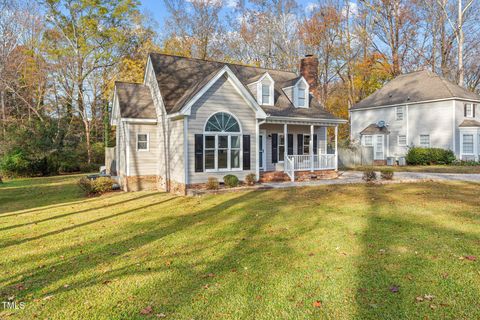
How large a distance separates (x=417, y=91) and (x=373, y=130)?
496cm

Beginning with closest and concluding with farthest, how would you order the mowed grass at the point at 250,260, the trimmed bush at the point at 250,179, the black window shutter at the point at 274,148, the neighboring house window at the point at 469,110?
the mowed grass at the point at 250,260 → the trimmed bush at the point at 250,179 → the black window shutter at the point at 274,148 → the neighboring house window at the point at 469,110

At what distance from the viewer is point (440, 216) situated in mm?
9031

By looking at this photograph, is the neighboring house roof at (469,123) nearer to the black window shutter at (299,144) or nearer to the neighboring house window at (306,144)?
the neighboring house window at (306,144)

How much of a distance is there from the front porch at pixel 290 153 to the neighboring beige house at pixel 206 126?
0.06 m

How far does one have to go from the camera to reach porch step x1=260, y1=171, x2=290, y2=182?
1716 centimetres

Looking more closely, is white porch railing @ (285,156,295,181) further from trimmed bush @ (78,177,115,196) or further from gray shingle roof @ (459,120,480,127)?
gray shingle roof @ (459,120,480,127)

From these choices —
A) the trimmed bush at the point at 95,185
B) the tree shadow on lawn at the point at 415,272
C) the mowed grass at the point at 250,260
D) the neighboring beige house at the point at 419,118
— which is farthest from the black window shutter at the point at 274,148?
the neighboring beige house at the point at 419,118

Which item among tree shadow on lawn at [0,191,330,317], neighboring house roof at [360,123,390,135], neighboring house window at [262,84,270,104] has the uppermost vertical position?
neighboring house window at [262,84,270,104]

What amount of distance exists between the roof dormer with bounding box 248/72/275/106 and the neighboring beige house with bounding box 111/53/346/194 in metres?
0.05

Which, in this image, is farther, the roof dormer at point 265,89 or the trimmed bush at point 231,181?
the roof dormer at point 265,89

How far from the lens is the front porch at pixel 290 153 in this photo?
1786cm

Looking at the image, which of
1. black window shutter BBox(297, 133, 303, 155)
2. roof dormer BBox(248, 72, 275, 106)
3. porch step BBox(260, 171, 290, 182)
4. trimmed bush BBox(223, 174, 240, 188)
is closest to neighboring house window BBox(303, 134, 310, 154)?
black window shutter BBox(297, 133, 303, 155)

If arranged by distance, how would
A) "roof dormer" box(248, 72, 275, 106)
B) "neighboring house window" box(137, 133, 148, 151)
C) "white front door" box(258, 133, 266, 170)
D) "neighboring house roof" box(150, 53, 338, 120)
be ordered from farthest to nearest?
"white front door" box(258, 133, 266, 170) → "roof dormer" box(248, 72, 275, 106) → "neighboring house window" box(137, 133, 148, 151) → "neighboring house roof" box(150, 53, 338, 120)

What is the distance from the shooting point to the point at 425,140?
29.6m
